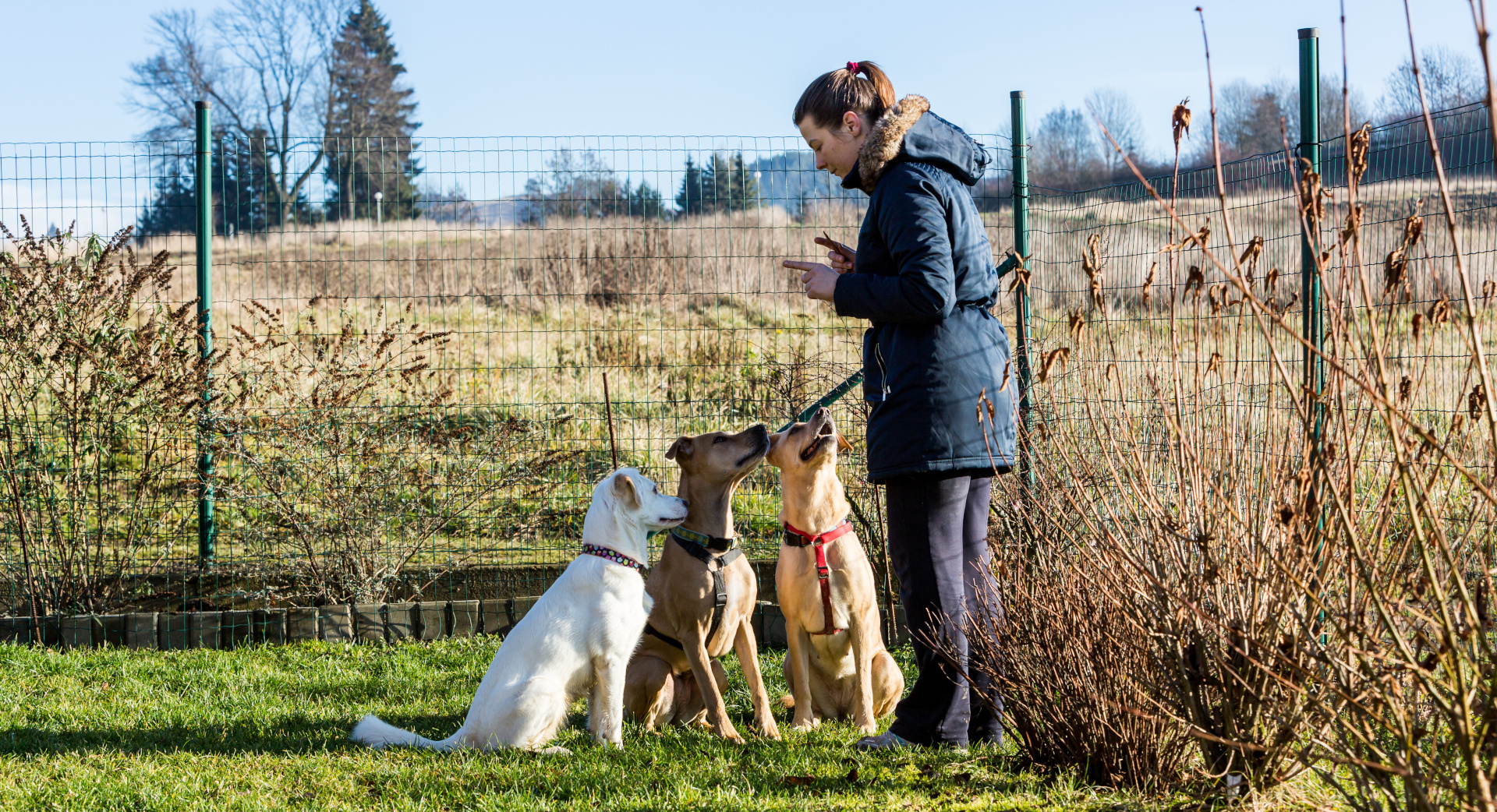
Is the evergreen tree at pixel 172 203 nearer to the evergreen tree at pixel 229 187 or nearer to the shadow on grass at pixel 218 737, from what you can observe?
the evergreen tree at pixel 229 187

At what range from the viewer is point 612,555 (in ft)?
14.2

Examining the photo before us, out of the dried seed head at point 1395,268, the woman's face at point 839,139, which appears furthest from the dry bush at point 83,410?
the dried seed head at point 1395,268

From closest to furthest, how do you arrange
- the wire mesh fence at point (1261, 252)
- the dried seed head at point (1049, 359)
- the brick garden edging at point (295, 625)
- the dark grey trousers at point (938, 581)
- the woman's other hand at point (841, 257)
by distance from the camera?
the dried seed head at point (1049, 359)
the dark grey trousers at point (938, 581)
the woman's other hand at point (841, 257)
the wire mesh fence at point (1261, 252)
the brick garden edging at point (295, 625)

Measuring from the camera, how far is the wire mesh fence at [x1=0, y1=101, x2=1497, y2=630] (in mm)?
6125

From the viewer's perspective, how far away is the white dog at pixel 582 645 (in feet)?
13.3

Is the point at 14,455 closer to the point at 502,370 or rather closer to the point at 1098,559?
the point at 502,370

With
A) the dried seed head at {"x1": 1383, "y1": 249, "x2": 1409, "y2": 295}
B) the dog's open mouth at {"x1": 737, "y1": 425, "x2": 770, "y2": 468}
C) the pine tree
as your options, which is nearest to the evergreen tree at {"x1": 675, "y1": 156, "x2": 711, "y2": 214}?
the dog's open mouth at {"x1": 737, "y1": 425, "x2": 770, "y2": 468}

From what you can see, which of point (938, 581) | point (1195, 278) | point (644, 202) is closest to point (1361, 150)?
point (1195, 278)

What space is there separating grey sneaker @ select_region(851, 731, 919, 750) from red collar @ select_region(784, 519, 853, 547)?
85 centimetres

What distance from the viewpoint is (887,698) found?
15.0ft

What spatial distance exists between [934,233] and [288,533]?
467cm

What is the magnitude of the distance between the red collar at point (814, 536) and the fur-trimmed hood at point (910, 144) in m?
1.50

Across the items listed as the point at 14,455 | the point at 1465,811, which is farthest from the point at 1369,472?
the point at 14,455

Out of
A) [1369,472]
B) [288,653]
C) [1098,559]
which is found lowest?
[288,653]
